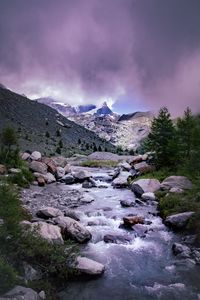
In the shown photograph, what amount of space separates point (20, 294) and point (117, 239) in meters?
10.9

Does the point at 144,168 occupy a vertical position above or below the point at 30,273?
above

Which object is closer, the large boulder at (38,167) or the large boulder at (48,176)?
the large boulder at (48,176)

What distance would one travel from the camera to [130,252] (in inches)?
801

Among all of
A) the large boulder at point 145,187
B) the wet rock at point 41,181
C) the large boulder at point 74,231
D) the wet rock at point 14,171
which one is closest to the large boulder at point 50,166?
the wet rock at point 41,181

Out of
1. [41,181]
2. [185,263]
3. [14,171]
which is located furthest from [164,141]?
[185,263]

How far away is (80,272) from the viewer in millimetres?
16141

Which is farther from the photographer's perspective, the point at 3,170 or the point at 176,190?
the point at 3,170

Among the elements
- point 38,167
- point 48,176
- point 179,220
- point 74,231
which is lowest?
point 74,231

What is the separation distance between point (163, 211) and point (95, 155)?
81523 millimetres

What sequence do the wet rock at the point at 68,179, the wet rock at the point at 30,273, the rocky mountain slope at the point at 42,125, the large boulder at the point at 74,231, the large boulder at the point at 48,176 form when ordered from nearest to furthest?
the wet rock at the point at 30,273 → the large boulder at the point at 74,231 → the large boulder at the point at 48,176 → the wet rock at the point at 68,179 → the rocky mountain slope at the point at 42,125

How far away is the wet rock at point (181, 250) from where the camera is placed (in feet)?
63.4

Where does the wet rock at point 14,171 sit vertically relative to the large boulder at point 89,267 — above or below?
above

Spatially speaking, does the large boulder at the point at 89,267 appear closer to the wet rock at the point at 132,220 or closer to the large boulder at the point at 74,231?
the large boulder at the point at 74,231

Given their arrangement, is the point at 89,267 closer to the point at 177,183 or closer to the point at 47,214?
the point at 47,214
